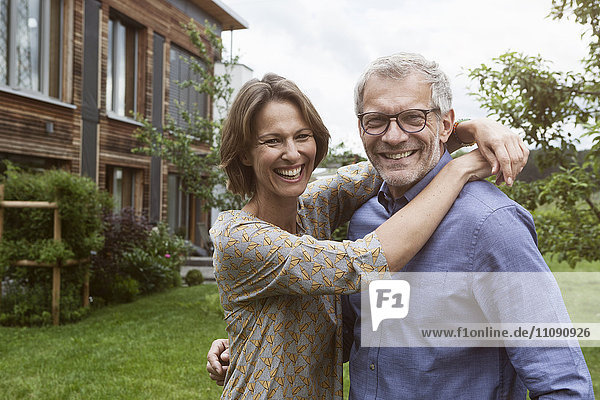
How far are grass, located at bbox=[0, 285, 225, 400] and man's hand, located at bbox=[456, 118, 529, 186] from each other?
395 cm

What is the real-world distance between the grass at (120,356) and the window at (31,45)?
4.73m

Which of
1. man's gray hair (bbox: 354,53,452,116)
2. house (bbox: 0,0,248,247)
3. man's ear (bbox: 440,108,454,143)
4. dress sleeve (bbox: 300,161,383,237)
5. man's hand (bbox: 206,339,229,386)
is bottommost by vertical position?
man's hand (bbox: 206,339,229,386)

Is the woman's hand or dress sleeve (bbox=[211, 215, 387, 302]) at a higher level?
the woman's hand

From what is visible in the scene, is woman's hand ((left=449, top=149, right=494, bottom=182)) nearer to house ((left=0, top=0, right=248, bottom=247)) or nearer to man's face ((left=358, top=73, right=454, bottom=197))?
man's face ((left=358, top=73, right=454, bottom=197))

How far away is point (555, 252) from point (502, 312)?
403cm

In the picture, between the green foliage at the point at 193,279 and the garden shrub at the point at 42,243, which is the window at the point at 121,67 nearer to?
the green foliage at the point at 193,279

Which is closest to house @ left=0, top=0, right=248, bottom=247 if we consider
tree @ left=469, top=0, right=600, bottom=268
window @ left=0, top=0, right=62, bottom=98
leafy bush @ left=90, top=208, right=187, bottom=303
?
window @ left=0, top=0, right=62, bottom=98

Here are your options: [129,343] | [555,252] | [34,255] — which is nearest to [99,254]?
[34,255]

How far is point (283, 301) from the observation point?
1772mm

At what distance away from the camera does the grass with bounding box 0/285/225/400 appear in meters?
5.05

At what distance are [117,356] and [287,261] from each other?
5.12 m

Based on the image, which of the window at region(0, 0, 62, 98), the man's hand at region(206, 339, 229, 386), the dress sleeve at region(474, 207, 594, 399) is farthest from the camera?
the window at region(0, 0, 62, 98)

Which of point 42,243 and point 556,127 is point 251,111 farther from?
point 42,243

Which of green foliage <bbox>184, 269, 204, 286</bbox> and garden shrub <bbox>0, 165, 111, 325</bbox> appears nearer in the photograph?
garden shrub <bbox>0, 165, 111, 325</bbox>
